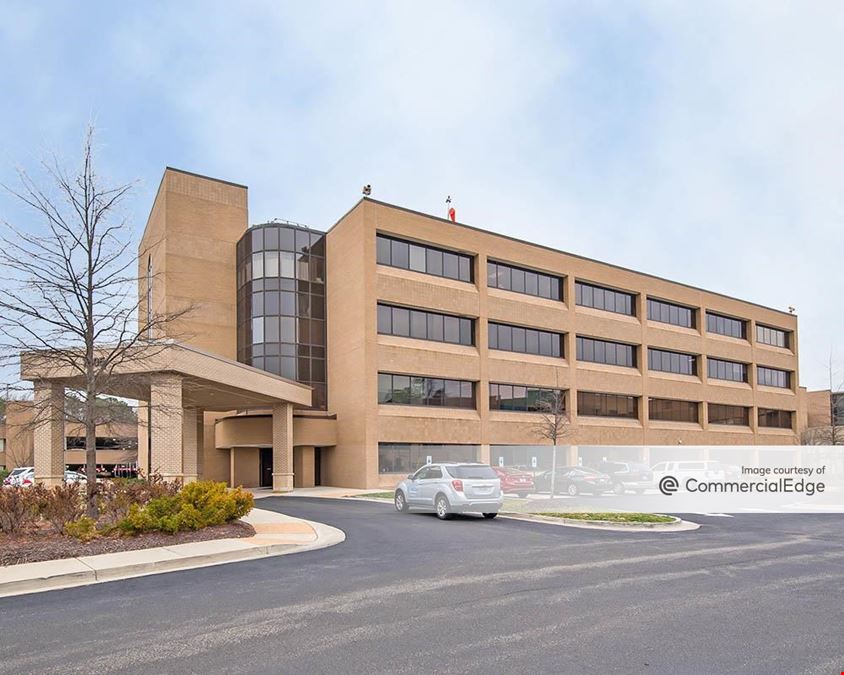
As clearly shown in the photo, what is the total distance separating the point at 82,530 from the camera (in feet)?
46.1

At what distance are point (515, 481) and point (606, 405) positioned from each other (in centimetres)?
2177

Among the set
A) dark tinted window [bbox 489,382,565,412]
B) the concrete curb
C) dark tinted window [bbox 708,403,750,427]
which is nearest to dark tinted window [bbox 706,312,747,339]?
dark tinted window [bbox 708,403,750,427]

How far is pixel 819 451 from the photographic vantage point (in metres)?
51.5

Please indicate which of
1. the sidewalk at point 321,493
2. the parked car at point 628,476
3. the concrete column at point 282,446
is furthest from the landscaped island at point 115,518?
the concrete column at point 282,446

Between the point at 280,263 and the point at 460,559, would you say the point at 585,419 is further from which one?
the point at 460,559

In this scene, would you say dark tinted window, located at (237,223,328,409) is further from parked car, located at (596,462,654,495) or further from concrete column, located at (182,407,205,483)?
parked car, located at (596,462,654,495)

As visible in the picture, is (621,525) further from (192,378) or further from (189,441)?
(189,441)

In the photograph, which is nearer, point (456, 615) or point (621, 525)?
point (456, 615)

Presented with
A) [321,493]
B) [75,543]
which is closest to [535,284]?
[321,493]

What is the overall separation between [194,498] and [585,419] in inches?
1464

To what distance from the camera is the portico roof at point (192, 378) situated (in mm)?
22641

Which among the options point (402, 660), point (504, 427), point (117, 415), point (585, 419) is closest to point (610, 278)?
point (585, 419)

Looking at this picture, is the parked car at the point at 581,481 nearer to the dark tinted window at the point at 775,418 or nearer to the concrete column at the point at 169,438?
the concrete column at the point at 169,438

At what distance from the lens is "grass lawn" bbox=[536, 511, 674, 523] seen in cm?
1956
